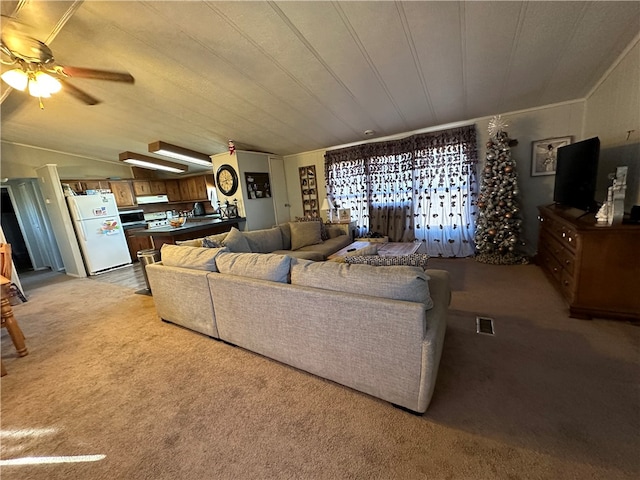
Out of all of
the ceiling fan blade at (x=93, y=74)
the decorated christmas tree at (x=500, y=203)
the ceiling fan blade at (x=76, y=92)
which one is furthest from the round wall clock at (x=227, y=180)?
the decorated christmas tree at (x=500, y=203)

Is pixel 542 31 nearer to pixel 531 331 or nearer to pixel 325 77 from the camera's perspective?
pixel 325 77

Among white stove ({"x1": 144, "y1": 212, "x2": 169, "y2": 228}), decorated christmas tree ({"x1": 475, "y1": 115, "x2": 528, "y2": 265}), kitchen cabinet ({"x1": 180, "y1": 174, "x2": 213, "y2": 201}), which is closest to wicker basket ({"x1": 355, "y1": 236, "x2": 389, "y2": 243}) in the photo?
decorated christmas tree ({"x1": 475, "y1": 115, "x2": 528, "y2": 265})

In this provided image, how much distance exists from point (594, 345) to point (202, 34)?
150 inches

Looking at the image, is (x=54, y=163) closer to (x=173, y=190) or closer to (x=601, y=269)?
(x=173, y=190)

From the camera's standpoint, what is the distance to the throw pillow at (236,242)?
122 inches

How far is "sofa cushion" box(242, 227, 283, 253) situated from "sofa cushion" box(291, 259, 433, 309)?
201cm

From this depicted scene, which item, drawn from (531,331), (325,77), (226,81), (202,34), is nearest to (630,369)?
(531,331)

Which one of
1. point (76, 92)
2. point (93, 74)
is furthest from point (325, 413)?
point (76, 92)

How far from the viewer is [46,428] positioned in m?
1.53

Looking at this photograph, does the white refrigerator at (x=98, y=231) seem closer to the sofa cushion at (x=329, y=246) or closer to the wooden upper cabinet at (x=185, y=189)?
the wooden upper cabinet at (x=185, y=189)

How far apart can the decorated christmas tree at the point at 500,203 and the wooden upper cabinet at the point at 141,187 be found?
7.65 metres

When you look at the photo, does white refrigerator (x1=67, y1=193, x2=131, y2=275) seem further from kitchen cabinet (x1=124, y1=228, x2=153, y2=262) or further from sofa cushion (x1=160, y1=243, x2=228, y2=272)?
sofa cushion (x1=160, y1=243, x2=228, y2=272)

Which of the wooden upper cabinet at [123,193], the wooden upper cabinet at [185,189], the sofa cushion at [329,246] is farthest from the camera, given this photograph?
the wooden upper cabinet at [185,189]

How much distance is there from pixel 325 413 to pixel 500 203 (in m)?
3.63
